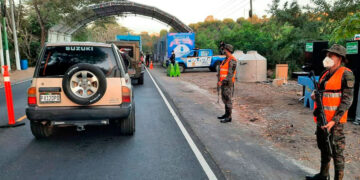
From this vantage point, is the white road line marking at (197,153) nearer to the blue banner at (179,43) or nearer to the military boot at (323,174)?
the military boot at (323,174)

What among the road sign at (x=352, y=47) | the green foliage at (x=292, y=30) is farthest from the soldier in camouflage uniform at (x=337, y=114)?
the green foliage at (x=292, y=30)

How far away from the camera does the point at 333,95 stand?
145 inches

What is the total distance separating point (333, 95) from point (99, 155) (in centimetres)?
372

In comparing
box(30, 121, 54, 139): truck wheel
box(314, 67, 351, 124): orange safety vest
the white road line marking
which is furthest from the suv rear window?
box(314, 67, 351, 124): orange safety vest

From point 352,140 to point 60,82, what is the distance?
5.77 m

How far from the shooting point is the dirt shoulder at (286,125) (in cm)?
→ 514

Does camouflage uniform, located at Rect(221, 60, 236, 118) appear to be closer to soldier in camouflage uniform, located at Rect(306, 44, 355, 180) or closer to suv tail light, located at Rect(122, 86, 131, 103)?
suv tail light, located at Rect(122, 86, 131, 103)

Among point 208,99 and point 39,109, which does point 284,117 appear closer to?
point 208,99

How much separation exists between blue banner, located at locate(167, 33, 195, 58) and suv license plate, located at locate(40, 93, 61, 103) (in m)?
22.5

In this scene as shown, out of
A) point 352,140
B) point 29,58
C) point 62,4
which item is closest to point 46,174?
point 352,140

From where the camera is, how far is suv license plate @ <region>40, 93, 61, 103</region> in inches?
211

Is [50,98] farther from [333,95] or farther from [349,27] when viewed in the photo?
[349,27]

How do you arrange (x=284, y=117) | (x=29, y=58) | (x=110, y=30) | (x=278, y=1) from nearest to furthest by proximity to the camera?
(x=284, y=117) < (x=278, y=1) < (x=29, y=58) < (x=110, y=30)

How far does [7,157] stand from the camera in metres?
5.04
